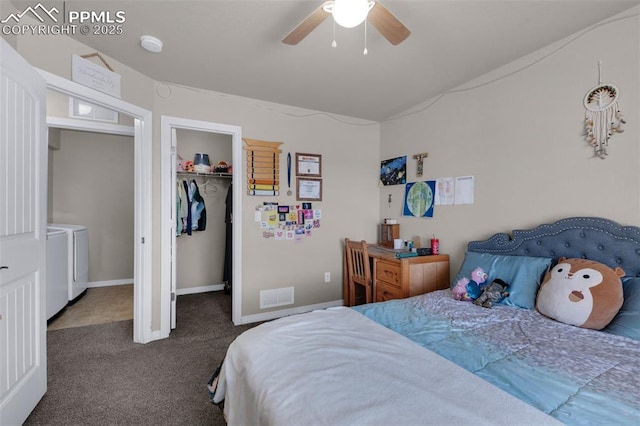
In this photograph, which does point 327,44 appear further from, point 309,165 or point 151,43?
point 309,165

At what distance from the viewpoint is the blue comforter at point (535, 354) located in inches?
35.5

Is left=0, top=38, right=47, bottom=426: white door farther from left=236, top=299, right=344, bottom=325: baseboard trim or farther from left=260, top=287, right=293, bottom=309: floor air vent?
left=260, top=287, right=293, bottom=309: floor air vent

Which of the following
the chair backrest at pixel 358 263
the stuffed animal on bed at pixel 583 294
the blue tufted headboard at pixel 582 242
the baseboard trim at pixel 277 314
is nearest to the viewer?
the stuffed animal on bed at pixel 583 294

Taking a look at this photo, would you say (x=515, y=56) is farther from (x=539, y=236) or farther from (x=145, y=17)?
(x=145, y=17)

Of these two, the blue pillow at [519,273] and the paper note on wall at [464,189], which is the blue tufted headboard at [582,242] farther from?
the paper note on wall at [464,189]

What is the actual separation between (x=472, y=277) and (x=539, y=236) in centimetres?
55

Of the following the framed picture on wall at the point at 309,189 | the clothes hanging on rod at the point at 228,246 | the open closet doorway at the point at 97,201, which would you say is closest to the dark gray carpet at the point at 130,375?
the clothes hanging on rod at the point at 228,246

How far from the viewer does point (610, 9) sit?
5.56 feet

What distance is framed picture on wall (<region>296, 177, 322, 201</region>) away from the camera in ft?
10.8

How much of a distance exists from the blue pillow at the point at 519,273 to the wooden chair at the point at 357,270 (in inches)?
39.6

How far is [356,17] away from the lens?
132 centimetres

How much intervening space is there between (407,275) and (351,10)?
202 cm

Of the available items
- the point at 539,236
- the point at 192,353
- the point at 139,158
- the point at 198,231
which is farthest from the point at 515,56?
the point at 198,231

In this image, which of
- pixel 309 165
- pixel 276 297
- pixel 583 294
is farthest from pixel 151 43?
pixel 583 294
